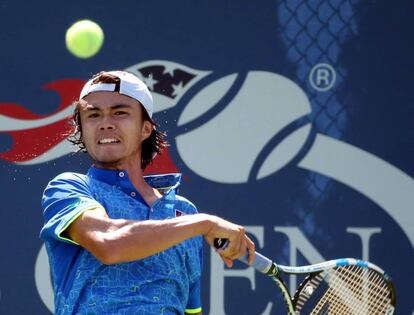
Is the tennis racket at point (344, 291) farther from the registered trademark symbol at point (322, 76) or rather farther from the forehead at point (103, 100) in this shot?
the registered trademark symbol at point (322, 76)

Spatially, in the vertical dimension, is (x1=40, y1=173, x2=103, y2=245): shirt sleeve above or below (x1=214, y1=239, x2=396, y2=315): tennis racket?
above

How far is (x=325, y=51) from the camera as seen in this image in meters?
5.18

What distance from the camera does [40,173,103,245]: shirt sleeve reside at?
2875 millimetres

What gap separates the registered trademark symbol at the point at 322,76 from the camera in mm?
5145

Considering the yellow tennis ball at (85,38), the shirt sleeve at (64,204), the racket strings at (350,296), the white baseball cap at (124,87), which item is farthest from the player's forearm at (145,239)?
the yellow tennis ball at (85,38)

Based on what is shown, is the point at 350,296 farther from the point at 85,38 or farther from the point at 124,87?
the point at 85,38

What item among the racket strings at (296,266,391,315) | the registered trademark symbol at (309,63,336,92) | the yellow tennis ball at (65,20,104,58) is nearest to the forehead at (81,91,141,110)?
the racket strings at (296,266,391,315)

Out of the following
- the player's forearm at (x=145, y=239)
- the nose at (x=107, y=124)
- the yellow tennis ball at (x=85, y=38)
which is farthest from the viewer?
the yellow tennis ball at (x=85, y=38)

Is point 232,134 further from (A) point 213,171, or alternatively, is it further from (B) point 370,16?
(B) point 370,16

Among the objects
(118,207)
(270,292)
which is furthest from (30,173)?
(118,207)

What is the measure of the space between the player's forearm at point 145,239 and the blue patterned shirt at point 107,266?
5.1 inches

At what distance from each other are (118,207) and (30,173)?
7.22ft

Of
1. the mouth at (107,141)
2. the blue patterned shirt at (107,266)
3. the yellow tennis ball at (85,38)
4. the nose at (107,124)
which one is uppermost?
the yellow tennis ball at (85,38)

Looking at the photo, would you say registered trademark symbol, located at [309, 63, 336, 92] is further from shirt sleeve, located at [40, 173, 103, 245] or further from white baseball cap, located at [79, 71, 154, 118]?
shirt sleeve, located at [40, 173, 103, 245]
